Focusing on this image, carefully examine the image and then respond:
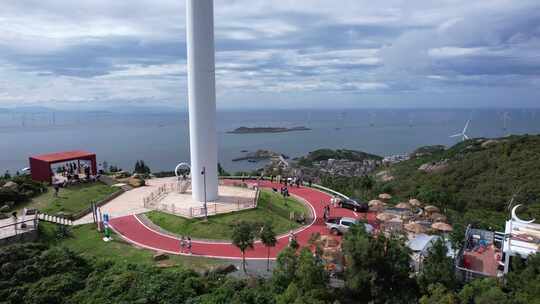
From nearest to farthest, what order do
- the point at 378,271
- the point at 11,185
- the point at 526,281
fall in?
the point at 526,281 → the point at 378,271 → the point at 11,185

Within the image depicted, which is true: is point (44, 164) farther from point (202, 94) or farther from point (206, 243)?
point (206, 243)

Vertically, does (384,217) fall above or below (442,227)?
below

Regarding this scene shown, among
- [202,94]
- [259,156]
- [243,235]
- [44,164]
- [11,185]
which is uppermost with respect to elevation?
[202,94]

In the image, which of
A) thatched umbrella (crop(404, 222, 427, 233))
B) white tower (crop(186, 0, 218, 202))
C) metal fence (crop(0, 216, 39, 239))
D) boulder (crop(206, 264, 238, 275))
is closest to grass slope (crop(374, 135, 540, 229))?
thatched umbrella (crop(404, 222, 427, 233))

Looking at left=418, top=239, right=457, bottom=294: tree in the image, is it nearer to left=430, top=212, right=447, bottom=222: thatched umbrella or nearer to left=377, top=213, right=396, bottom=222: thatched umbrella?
left=377, top=213, right=396, bottom=222: thatched umbrella

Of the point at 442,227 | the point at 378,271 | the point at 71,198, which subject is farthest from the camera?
the point at 71,198

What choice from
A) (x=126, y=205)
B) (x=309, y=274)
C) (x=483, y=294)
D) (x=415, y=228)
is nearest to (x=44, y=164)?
(x=126, y=205)

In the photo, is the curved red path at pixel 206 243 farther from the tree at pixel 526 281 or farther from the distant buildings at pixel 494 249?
the tree at pixel 526 281
